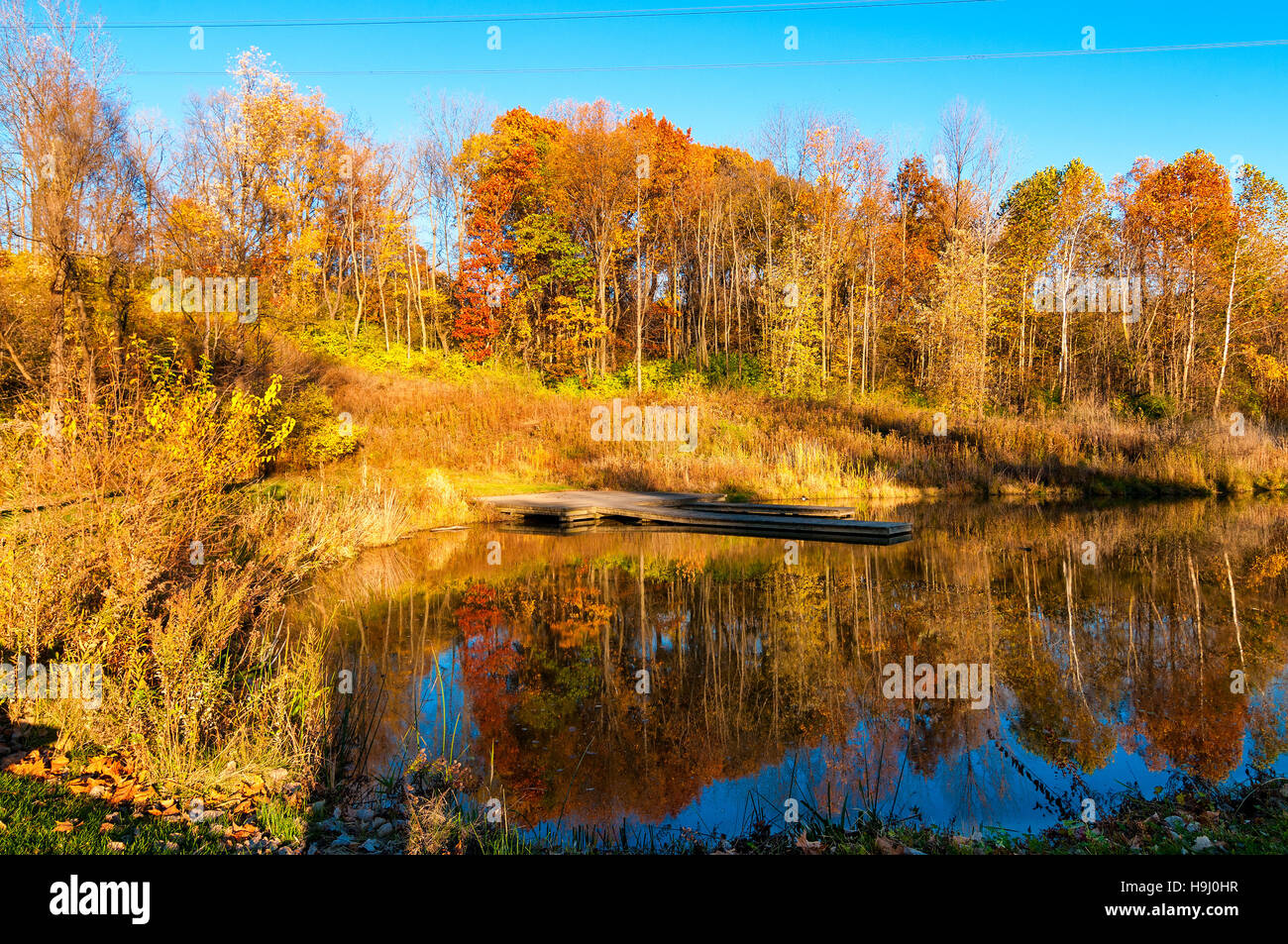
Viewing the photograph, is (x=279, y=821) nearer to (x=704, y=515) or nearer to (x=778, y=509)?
(x=704, y=515)

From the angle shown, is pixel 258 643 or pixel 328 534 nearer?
pixel 258 643

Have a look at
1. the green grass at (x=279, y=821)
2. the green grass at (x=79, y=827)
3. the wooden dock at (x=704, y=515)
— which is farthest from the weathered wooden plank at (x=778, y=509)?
the green grass at (x=79, y=827)

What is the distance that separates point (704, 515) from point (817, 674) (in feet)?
30.1

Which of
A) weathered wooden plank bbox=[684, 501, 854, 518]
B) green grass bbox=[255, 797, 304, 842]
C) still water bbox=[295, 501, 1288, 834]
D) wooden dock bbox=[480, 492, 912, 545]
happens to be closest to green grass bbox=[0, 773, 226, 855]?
green grass bbox=[255, 797, 304, 842]

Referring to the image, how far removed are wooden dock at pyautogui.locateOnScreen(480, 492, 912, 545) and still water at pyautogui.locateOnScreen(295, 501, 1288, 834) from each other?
1055 mm

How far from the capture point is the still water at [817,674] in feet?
15.5

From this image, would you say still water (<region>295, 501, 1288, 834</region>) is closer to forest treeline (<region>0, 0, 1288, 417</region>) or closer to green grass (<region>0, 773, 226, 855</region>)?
green grass (<region>0, 773, 226, 855</region>)

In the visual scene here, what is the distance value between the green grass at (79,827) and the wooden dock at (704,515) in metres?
11.6

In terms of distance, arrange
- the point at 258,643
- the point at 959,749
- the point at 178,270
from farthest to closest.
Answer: the point at 178,270, the point at 258,643, the point at 959,749

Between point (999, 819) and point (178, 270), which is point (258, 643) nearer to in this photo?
point (999, 819)

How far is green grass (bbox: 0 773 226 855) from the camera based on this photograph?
3.35m
